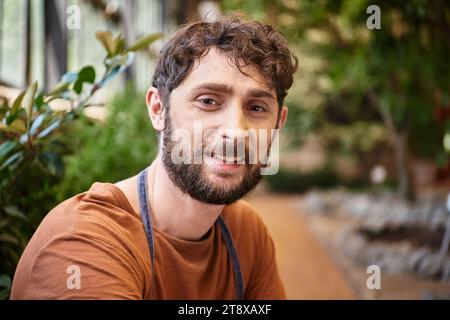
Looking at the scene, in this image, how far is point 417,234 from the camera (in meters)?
5.95

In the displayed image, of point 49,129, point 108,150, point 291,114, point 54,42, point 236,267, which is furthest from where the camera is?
point 291,114

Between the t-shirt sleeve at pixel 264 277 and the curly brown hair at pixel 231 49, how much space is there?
0.42 metres

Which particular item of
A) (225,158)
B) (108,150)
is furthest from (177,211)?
(108,150)

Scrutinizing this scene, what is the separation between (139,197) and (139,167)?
1.92 meters

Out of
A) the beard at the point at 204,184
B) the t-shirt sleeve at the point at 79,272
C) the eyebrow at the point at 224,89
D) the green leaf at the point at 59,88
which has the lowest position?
the t-shirt sleeve at the point at 79,272

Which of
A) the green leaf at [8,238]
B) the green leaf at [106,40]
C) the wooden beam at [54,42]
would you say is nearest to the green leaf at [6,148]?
the green leaf at [8,238]

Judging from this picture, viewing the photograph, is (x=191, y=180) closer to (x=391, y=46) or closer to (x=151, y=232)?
(x=151, y=232)

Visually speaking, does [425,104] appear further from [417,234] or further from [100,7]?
[100,7]

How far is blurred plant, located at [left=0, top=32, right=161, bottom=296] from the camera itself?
4.90 ft

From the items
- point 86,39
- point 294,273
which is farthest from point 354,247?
point 86,39

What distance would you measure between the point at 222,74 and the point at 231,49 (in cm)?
7

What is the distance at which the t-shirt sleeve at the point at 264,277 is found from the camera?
1485 millimetres

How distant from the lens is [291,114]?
11.1 m

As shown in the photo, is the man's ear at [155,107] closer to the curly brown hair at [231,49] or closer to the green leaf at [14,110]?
the curly brown hair at [231,49]
